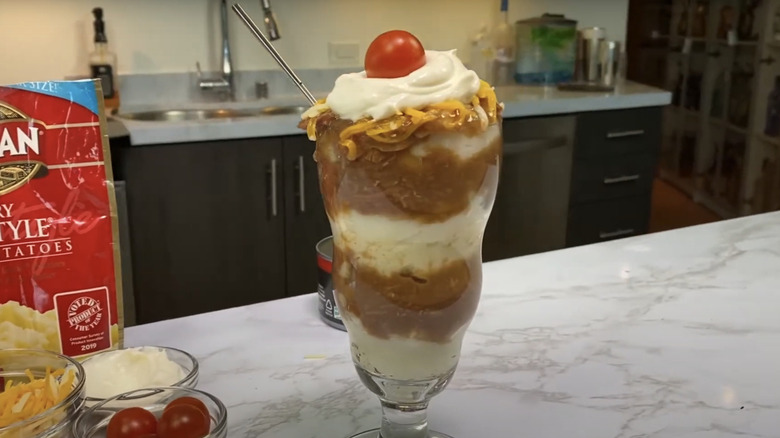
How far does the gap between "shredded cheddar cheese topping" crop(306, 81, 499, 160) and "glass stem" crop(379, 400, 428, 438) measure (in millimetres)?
242

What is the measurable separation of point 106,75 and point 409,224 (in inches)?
76.3

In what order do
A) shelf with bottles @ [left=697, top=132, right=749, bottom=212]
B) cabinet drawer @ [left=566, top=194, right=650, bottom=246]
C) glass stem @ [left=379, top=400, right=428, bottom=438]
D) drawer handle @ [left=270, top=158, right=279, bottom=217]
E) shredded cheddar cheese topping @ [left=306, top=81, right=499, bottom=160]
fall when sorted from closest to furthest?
shredded cheddar cheese topping @ [left=306, top=81, right=499, bottom=160], glass stem @ [left=379, top=400, right=428, bottom=438], drawer handle @ [left=270, top=158, right=279, bottom=217], cabinet drawer @ [left=566, top=194, right=650, bottom=246], shelf with bottles @ [left=697, top=132, right=749, bottom=212]

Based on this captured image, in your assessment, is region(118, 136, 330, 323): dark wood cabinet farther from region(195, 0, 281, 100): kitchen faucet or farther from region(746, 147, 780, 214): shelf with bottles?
region(746, 147, 780, 214): shelf with bottles

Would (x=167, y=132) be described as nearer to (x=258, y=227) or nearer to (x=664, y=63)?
(x=258, y=227)

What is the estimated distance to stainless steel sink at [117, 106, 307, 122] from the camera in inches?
94.9

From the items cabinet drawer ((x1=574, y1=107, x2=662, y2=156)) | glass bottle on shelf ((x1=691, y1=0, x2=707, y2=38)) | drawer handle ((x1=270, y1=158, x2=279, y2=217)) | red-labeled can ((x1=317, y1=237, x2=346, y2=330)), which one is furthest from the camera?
glass bottle on shelf ((x1=691, y1=0, x2=707, y2=38))

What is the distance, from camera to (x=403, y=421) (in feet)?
2.29

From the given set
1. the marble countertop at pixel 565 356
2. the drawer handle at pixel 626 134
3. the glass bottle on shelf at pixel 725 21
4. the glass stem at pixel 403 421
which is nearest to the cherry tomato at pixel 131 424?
the marble countertop at pixel 565 356

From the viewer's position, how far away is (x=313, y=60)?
106 inches

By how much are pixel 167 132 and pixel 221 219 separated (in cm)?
29

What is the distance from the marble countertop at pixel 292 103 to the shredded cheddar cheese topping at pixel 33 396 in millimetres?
1367

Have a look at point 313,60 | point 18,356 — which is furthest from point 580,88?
point 18,356

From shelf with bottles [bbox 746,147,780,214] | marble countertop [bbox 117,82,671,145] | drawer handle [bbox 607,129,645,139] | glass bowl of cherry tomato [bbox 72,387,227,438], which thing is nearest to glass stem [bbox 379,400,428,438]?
glass bowl of cherry tomato [bbox 72,387,227,438]

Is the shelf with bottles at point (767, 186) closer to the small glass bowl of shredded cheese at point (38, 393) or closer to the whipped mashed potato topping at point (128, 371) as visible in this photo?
the whipped mashed potato topping at point (128, 371)
